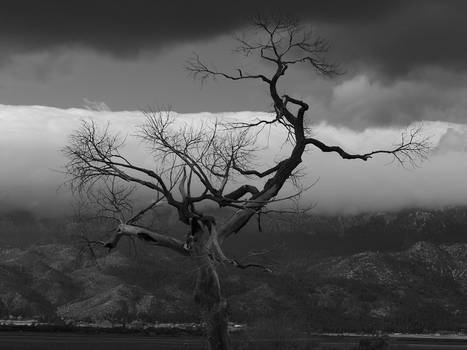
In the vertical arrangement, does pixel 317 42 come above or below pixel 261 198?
above

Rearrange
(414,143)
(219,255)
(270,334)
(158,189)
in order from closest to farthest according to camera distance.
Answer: (219,255)
(158,189)
(414,143)
(270,334)

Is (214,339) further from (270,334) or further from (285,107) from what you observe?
(270,334)

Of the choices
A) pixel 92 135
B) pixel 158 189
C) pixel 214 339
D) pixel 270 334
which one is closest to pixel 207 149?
pixel 158 189

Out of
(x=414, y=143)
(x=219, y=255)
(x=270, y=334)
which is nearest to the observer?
(x=219, y=255)

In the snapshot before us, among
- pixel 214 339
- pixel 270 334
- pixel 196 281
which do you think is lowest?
pixel 270 334

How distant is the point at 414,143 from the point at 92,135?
9734 mm

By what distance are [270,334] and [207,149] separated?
51.3m

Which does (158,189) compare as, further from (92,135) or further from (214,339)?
(214,339)

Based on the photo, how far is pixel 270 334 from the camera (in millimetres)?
71875

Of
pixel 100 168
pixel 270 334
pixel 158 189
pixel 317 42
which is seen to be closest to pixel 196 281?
pixel 158 189

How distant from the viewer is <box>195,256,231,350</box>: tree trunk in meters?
21.6

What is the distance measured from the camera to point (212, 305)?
21.7 meters

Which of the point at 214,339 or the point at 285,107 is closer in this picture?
the point at 214,339

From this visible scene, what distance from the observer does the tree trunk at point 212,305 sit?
2159 cm
